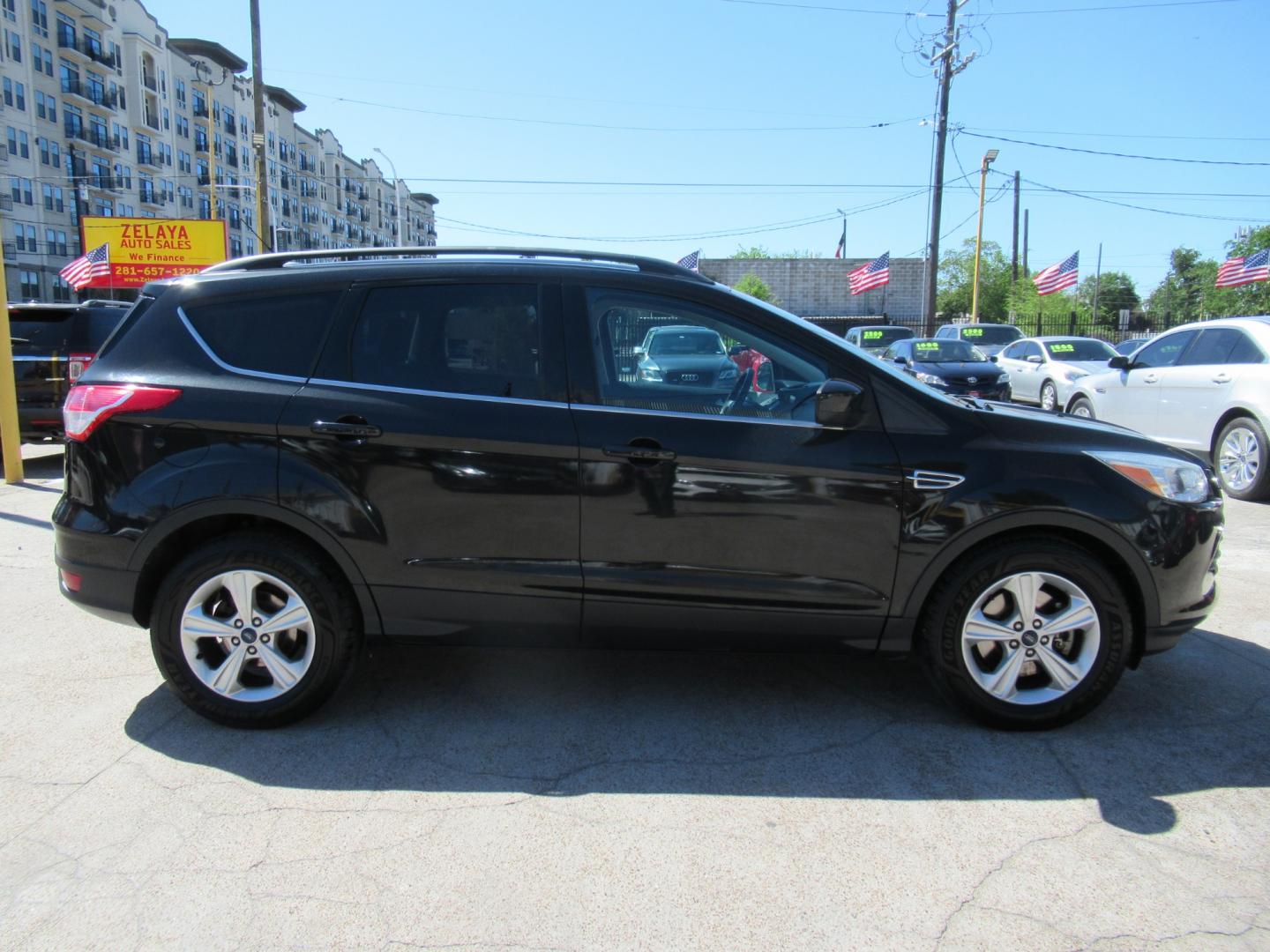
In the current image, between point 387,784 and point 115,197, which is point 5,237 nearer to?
point 115,197

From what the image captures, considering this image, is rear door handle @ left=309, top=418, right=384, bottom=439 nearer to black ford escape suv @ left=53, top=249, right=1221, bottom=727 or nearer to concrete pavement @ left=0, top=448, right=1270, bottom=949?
black ford escape suv @ left=53, top=249, right=1221, bottom=727

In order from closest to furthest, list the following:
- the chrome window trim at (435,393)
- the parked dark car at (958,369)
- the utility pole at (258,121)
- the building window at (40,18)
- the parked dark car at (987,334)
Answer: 1. the chrome window trim at (435,393)
2. the parked dark car at (958,369)
3. the utility pole at (258,121)
4. the parked dark car at (987,334)
5. the building window at (40,18)

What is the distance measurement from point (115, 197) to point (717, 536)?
236 feet

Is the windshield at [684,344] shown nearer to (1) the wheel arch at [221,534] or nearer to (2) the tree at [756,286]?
(1) the wheel arch at [221,534]

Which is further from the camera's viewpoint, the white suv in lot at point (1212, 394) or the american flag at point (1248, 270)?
the american flag at point (1248, 270)

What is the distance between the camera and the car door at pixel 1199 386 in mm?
8906

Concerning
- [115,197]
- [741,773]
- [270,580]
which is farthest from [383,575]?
[115,197]

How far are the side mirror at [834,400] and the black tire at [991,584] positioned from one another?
76 centimetres

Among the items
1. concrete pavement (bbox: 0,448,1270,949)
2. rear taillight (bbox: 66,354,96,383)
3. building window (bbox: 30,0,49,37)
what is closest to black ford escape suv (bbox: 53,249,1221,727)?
concrete pavement (bbox: 0,448,1270,949)

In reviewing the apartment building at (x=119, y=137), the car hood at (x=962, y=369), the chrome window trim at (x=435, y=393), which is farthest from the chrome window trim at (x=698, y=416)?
the apartment building at (x=119, y=137)

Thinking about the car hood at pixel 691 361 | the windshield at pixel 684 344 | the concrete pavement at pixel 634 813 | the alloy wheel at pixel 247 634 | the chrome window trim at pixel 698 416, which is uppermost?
the windshield at pixel 684 344

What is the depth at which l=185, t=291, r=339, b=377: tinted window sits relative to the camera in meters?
3.56

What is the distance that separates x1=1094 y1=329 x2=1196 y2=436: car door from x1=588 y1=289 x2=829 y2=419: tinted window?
8.11 meters

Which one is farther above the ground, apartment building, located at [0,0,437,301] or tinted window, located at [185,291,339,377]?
apartment building, located at [0,0,437,301]
